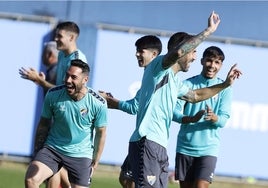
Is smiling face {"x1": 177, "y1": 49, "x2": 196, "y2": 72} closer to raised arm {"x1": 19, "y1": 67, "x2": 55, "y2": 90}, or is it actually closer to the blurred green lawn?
raised arm {"x1": 19, "y1": 67, "x2": 55, "y2": 90}

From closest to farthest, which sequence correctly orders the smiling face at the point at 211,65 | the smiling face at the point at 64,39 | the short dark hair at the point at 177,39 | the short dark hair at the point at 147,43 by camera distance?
the short dark hair at the point at 177,39
the short dark hair at the point at 147,43
the smiling face at the point at 211,65
the smiling face at the point at 64,39

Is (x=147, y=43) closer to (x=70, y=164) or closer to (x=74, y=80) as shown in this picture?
(x=74, y=80)

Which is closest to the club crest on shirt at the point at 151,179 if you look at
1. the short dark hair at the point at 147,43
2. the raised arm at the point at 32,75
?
the short dark hair at the point at 147,43

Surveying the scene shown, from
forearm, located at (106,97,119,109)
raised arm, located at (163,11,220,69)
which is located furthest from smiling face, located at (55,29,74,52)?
raised arm, located at (163,11,220,69)

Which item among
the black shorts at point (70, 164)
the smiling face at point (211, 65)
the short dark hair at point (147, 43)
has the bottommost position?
the black shorts at point (70, 164)

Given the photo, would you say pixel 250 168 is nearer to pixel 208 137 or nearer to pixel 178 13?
pixel 178 13

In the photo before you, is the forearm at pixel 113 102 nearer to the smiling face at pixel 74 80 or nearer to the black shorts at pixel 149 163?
the smiling face at pixel 74 80

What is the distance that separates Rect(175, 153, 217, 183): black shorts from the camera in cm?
1188

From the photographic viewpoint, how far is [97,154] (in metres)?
11.2

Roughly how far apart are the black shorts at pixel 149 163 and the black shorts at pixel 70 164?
1605mm

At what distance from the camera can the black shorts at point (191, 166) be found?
11.9 m

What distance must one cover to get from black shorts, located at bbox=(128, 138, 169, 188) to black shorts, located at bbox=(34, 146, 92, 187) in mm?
1605

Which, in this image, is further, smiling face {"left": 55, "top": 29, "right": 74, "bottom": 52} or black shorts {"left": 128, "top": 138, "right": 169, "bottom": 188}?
smiling face {"left": 55, "top": 29, "right": 74, "bottom": 52}

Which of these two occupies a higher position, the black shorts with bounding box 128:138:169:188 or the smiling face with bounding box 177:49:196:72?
the smiling face with bounding box 177:49:196:72
